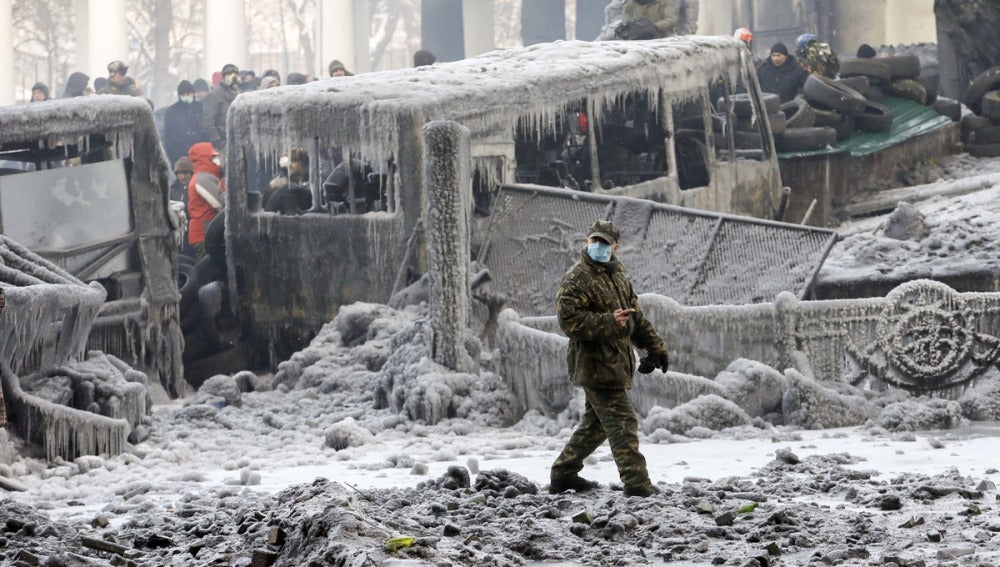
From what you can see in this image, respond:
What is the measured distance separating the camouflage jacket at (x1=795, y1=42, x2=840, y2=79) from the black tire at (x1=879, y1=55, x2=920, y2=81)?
1.95ft

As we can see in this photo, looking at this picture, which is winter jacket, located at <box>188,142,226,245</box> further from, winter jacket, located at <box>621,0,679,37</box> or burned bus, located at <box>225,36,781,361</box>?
winter jacket, located at <box>621,0,679,37</box>

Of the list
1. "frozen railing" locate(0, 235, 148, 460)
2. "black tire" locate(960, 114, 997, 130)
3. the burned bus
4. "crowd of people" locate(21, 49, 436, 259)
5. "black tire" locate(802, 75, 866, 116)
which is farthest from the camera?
"black tire" locate(960, 114, 997, 130)

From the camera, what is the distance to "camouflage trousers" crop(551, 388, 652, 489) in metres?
8.30

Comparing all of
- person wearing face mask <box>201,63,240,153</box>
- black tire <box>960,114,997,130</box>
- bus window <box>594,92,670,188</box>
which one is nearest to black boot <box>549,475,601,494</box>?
bus window <box>594,92,670,188</box>

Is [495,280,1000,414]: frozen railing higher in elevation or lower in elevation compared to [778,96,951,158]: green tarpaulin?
lower

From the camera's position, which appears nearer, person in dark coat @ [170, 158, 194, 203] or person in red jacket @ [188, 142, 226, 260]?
person in red jacket @ [188, 142, 226, 260]

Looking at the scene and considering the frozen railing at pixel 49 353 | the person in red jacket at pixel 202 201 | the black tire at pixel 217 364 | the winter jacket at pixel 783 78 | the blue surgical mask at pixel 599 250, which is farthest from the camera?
the winter jacket at pixel 783 78

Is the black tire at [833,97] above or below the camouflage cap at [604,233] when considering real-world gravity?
above

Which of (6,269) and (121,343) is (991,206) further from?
(6,269)

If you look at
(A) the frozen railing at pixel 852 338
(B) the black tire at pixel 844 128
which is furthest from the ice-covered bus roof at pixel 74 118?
(B) the black tire at pixel 844 128

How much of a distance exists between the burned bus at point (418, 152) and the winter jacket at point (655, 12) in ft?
6.80

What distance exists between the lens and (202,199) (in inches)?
649

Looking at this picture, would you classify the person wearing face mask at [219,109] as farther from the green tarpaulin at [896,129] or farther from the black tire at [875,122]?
the black tire at [875,122]

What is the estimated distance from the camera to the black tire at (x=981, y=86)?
72.4ft
